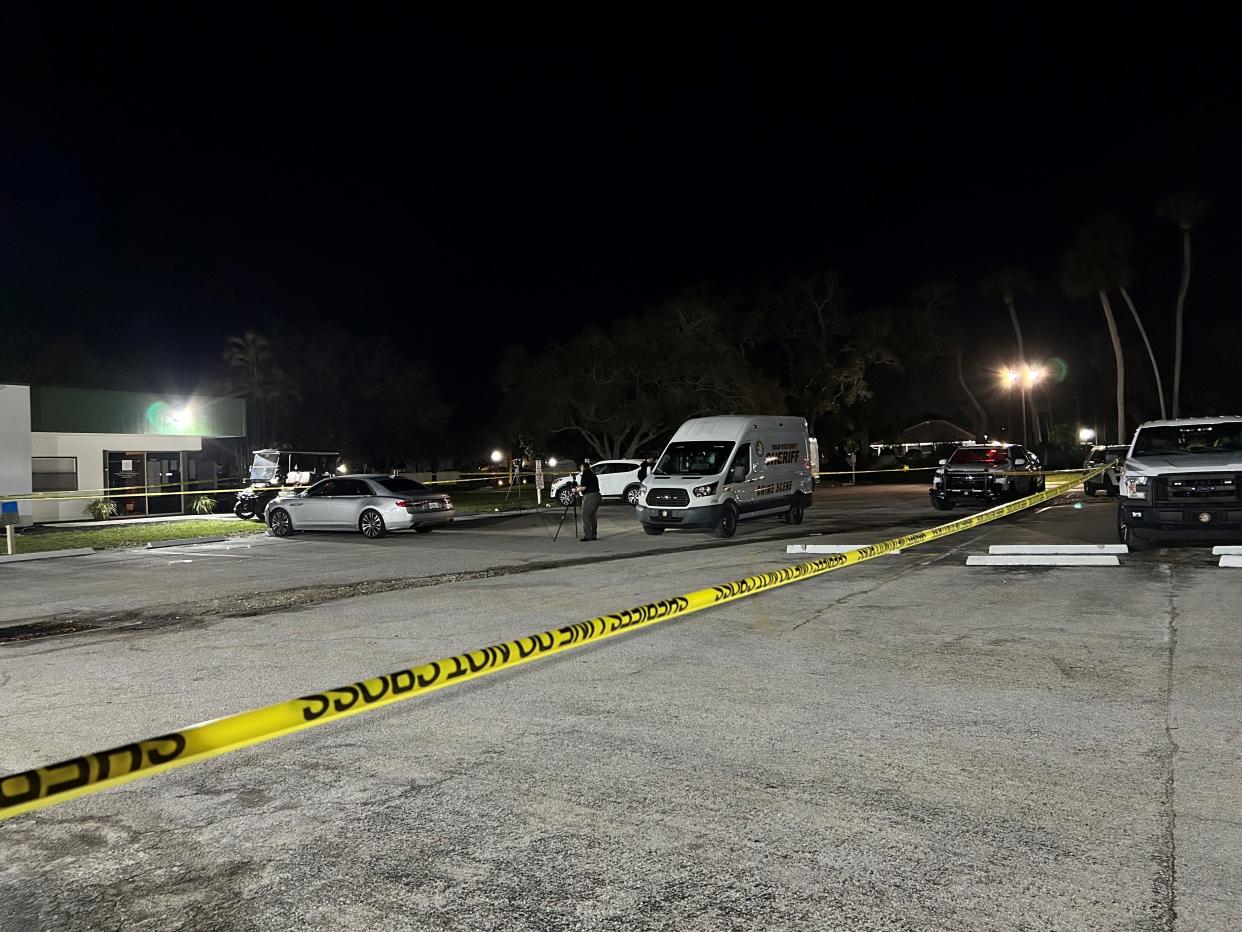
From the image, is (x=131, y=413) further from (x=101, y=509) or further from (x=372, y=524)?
(x=372, y=524)

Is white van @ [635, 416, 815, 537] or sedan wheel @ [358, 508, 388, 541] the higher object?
white van @ [635, 416, 815, 537]

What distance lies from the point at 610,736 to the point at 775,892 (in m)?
2.07

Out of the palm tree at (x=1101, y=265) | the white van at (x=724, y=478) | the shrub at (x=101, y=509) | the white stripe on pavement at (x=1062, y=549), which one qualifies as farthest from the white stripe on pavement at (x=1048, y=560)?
the palm tree at (x=1101, y=265)

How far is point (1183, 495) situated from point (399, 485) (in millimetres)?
15146

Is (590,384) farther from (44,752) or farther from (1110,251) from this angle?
(44,752)

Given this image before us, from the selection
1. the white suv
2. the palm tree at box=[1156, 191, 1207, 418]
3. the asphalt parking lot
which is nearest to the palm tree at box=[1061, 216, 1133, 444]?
the palm tree at box=[1156, 191, 1207, 418]

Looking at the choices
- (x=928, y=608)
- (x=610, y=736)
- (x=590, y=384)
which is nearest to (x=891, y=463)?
(x=590, y=384)

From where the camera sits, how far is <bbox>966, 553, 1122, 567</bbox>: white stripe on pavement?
497 inches

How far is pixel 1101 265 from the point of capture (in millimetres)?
60312

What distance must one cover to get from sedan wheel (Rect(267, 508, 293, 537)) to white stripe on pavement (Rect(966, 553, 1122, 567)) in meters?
14.9

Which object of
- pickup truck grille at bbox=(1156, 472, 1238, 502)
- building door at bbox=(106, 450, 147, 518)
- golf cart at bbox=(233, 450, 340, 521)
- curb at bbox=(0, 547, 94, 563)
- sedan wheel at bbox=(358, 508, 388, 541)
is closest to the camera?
pickup truck grille at bbox=(1156, 472, 1238, 502)

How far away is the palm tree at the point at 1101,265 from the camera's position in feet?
197

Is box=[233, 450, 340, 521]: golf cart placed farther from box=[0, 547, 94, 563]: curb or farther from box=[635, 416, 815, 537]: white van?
box=[635, 416, 815, 537]: white van

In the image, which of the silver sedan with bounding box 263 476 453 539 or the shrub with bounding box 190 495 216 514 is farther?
the shrub with bounding box 190 495 216 514
